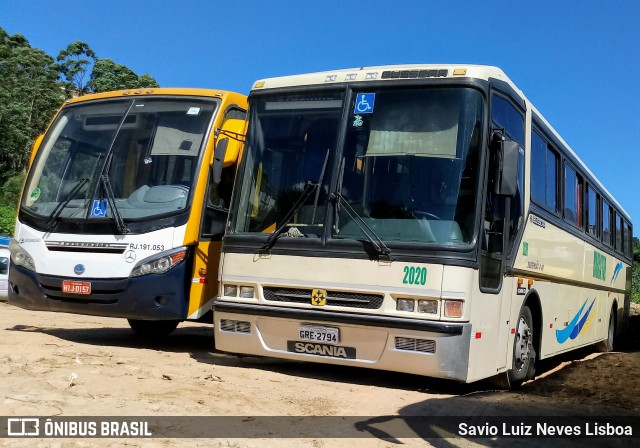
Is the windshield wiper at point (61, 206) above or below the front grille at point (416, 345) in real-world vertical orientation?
above

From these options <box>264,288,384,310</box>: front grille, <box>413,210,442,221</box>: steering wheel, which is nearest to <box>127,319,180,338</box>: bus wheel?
<box>264,288,384,310</box>: front grille

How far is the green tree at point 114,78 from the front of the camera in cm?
6631

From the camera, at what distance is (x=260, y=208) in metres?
8.06

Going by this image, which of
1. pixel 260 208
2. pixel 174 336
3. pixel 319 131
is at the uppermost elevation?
pixel 319 131

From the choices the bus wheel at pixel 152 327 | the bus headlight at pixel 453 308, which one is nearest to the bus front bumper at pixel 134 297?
the bus wheel at pixel 152 327

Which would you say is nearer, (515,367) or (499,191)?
(499,191)

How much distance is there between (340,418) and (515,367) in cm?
320

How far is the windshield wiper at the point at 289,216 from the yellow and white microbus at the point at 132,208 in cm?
Answer: 126

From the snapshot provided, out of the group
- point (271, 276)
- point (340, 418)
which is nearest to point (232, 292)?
point (271, 276)

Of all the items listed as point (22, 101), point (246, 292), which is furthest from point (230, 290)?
point (22, 101)

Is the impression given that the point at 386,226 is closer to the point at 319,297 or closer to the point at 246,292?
the point at 319,297

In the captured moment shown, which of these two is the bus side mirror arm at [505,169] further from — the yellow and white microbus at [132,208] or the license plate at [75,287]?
the license plate at [75,287]

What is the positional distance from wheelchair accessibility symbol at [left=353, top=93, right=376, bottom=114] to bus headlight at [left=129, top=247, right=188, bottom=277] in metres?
2.78

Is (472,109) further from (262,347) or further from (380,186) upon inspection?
(262,347)
